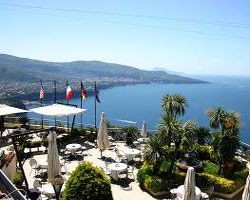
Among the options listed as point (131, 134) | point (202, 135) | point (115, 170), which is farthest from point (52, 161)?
point (202, 135)

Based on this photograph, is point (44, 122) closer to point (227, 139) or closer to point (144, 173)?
point (144, 173)

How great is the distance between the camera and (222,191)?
1241 centimetres

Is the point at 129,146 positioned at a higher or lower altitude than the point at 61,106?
lower

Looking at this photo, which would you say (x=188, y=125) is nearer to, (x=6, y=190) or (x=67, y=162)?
(x=67, y=162)

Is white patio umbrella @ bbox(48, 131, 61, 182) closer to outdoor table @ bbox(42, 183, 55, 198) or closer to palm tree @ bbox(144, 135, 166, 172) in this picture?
outdoor table @ bbox(42, 183, 55, 198)

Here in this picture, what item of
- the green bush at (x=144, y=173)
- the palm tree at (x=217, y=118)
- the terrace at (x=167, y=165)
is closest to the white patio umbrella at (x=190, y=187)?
the terrace at (x=167, y=165)

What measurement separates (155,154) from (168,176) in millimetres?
1207

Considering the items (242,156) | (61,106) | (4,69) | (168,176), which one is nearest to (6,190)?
(168,176)

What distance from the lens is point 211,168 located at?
1472cm

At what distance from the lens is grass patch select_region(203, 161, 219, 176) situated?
14126 mm

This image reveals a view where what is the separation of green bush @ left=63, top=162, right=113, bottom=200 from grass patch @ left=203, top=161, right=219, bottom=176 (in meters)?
7.59

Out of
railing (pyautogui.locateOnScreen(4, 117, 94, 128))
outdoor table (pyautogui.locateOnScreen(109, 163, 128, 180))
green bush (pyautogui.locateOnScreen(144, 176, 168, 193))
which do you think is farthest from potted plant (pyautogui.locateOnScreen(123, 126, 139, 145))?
green bush (pyautogui.locateOnScreen(144, 176, 168, 193))

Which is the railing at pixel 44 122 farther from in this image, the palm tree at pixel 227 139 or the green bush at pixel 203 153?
the palm tree at pixel 227 139

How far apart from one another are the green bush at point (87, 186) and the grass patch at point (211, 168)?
7.59 m
